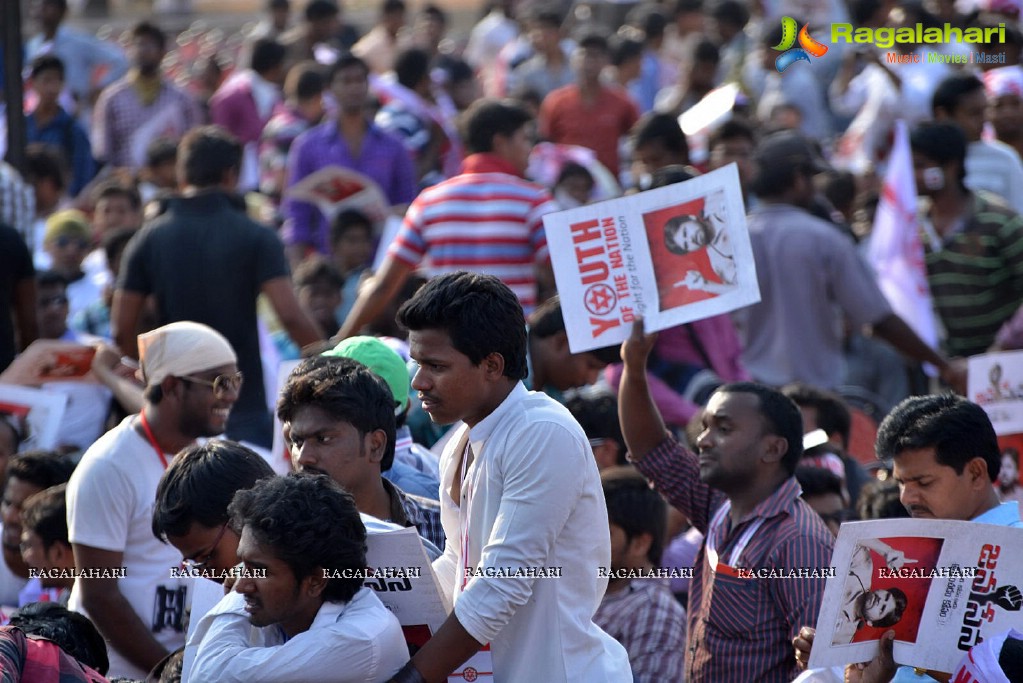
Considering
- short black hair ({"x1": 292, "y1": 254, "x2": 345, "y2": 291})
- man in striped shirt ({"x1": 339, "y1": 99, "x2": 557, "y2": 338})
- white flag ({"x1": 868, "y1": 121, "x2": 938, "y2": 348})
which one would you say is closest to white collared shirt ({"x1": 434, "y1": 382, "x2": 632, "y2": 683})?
man in striped shirt ({"x1": 339, "y1": 99, "x2": 557, "y2": 338})

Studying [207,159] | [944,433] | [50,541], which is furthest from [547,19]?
[944,433]

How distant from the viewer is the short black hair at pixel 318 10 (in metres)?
14.5

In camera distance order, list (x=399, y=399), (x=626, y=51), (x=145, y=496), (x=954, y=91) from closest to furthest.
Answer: (x=145, y=496) → (x=399, y=399) → (x=954, y=91) → (x=626, y=51)

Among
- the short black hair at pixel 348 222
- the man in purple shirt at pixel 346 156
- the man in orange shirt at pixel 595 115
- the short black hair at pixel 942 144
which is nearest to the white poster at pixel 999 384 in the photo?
the short black hair at pixel 942 144

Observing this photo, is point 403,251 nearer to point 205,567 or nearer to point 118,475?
point 118,475

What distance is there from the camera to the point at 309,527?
143 inches

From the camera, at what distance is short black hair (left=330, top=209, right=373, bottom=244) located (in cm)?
945

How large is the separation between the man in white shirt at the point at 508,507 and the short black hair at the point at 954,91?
6043 mm

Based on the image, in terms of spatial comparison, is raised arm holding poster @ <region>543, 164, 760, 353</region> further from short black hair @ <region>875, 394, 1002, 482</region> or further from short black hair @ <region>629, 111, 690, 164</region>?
short black hair @ <region>629, 111, 690, 164</region>

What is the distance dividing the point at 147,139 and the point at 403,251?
234 inches

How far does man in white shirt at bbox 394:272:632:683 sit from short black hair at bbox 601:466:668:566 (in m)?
1.72

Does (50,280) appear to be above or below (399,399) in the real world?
below

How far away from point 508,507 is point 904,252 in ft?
15.3

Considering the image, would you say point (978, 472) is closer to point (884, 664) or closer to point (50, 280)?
point (884, 664)
